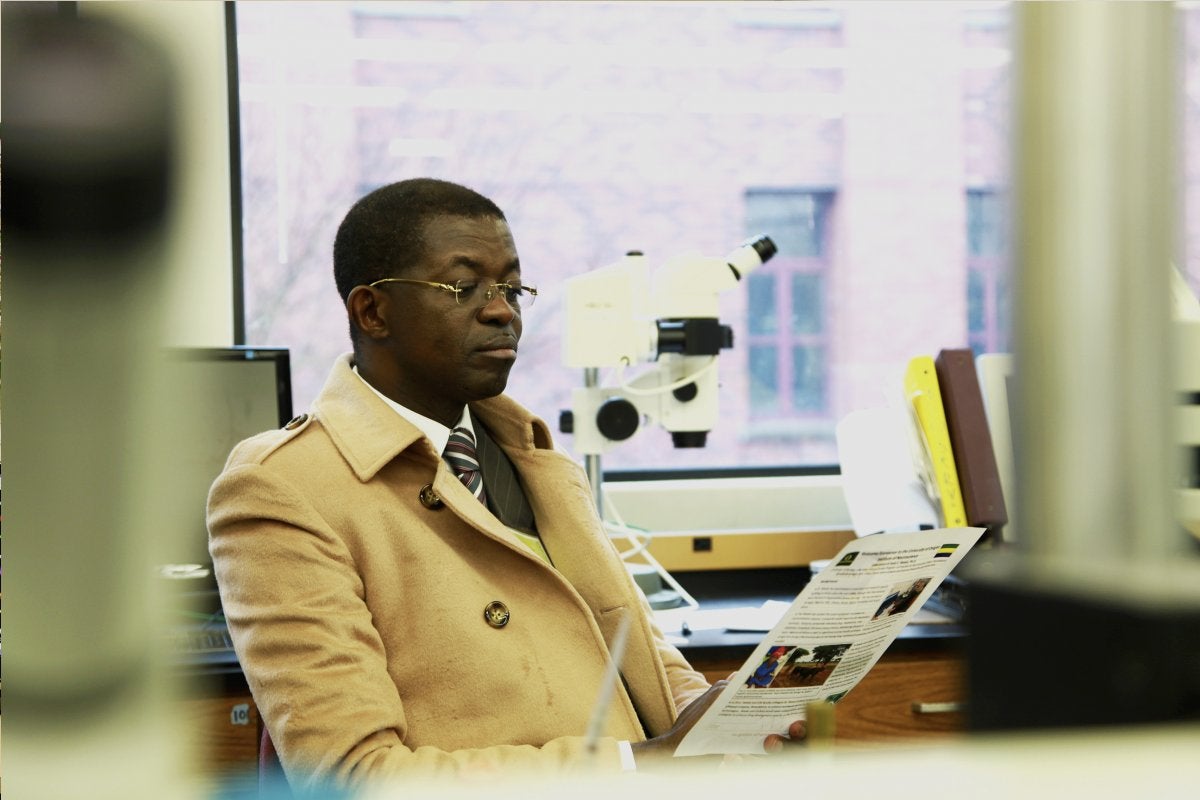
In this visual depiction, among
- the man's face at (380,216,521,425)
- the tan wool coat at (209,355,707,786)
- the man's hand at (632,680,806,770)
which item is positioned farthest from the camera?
the man's face at (380,216,521,425)

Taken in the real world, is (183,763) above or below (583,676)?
above

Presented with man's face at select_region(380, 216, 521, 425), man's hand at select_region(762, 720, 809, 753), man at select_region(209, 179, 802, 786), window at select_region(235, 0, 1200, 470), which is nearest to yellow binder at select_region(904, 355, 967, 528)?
window at select_region(235, 0, 1200, 470)

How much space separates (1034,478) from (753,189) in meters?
3.14

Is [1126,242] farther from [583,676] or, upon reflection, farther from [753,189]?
[753,189]

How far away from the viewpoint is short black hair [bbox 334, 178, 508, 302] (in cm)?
169

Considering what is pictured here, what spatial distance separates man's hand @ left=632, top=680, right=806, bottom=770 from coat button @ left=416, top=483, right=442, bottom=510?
1.33 feet

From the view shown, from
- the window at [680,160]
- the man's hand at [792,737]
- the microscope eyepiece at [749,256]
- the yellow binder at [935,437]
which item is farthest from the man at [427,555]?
the window at [680,160]

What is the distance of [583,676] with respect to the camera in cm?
156

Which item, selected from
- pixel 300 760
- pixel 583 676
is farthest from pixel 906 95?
pixel 300 760

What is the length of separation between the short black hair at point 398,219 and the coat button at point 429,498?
1.09 ft

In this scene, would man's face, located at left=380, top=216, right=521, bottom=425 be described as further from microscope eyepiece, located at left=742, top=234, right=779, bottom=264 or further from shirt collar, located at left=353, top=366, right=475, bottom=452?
microscope eyepiece, located at left=742, top=234, right=779, bottom=264

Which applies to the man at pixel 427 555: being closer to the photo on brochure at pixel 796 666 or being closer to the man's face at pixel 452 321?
the man's face at pixel 452 321

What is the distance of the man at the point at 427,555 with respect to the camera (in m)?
1.36

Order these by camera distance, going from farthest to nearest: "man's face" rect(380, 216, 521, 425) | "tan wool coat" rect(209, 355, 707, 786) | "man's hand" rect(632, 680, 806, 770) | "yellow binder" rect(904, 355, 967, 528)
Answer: "yellow binder" rect(904, 355, 967, 528)
"man's face" rect(380, 216, 521, 425)
"man's hand" rect(632, 680, 806, 770)
"tan wool coat" rect(209, 355, 707, 786)
